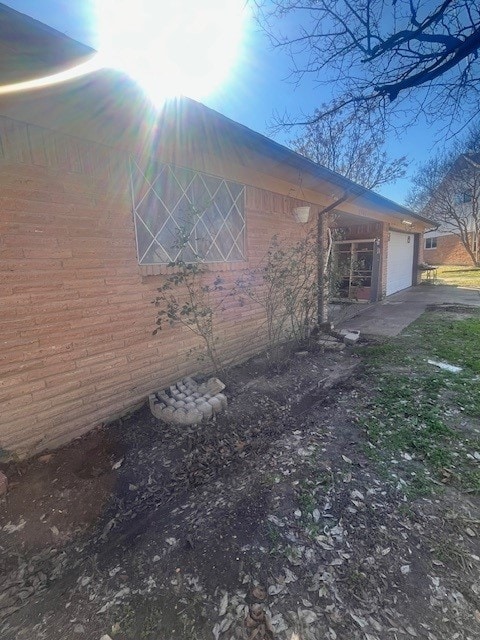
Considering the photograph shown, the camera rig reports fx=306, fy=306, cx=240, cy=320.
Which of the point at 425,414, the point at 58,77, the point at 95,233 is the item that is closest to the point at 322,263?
the point at 425,414

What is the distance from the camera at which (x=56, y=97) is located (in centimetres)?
240

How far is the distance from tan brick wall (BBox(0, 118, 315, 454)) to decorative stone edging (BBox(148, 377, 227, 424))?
0.23 meters

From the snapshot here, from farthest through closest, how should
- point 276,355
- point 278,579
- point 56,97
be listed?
point 276,355 < point 56,97 < point 278,579

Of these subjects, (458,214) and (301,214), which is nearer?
(301,214)

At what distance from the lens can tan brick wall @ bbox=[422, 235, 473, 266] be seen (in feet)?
84.2

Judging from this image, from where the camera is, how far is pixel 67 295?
274 centimetres

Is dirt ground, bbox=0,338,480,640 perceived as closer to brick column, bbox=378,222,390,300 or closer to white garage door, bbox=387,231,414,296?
brick column, bbox=378,222,390,300

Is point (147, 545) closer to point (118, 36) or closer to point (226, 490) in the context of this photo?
point (226, 490)

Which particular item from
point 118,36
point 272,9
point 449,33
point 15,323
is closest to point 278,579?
point 15,323

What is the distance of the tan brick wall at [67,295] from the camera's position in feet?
7.95

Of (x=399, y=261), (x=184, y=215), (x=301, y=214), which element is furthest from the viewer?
(x=399, y=261)

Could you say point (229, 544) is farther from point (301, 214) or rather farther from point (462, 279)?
point (462, 279)

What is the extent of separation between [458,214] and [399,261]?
15.8 m

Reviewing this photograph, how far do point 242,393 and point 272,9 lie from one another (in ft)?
14.1
